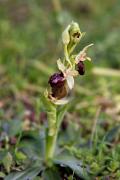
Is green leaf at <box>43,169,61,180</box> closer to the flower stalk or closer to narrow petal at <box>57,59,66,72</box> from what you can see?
the flower stalk

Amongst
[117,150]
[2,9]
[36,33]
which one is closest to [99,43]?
[36,33]

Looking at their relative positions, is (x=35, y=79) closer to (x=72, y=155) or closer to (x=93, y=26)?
(x=93, y=26)

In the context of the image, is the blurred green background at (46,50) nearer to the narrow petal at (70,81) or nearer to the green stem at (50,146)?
the green stem at (50,146)

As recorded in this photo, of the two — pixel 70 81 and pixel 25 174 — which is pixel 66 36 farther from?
pixel 25 174

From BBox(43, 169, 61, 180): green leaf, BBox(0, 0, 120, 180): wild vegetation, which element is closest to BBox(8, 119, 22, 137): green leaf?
BBox(0, 0, 120, 180): wild vegetation

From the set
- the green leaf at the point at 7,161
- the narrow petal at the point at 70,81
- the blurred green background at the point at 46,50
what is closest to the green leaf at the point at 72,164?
the green leaf at the point at 7,161

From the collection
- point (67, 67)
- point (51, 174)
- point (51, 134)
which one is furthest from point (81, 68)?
point (51, 174)
